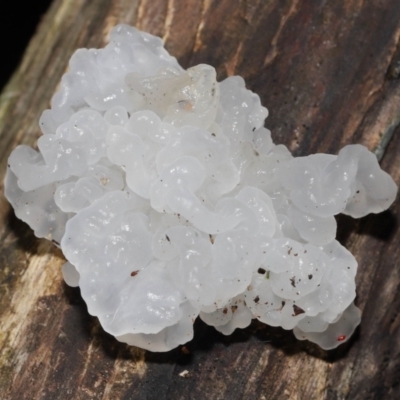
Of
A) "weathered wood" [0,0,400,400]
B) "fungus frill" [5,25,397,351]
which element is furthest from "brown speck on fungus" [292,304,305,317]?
"weathered wood" [0,0,400,400]

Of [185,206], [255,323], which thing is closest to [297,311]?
[255,323]

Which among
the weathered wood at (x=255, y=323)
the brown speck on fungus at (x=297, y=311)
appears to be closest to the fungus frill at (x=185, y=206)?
the brown speck on fungus at (x=297, y=311)

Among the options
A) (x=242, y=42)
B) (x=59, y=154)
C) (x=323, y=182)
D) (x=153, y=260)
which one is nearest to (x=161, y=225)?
(x=153, y=260)

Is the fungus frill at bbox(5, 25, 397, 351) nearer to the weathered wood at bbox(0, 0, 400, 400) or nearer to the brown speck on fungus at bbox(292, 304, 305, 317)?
the brown speck on fungus at bbox(292, 304, 305, 317)

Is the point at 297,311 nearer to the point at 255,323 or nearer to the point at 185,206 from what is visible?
the point at 255,323

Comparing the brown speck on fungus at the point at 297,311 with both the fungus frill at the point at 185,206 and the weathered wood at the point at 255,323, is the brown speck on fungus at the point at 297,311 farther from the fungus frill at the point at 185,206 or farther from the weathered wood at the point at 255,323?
the weathered wood at the point at 255,323
